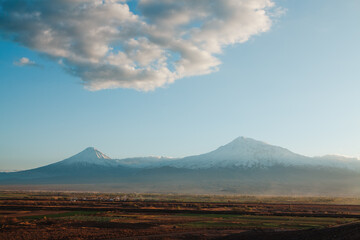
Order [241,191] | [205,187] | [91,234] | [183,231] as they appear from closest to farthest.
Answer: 1. [91,234]
2. [183,231]
3. [241,191]
4. [205,187]

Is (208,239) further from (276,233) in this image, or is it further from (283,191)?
(283,191)

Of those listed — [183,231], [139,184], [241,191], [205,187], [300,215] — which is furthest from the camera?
[139,184]

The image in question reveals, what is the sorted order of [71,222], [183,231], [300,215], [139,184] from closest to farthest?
[183,231] → [71,222] → [300,215] → [139,184]

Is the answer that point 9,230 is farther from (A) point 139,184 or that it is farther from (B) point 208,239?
(A) point 139,184

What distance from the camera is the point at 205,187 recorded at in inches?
7151

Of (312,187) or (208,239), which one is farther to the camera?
(312,187)

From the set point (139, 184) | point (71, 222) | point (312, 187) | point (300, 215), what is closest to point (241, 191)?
point (312, 187)

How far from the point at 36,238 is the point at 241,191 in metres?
144

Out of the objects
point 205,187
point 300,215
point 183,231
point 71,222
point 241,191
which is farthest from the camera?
point 205,187

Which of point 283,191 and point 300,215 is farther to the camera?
point 283,191

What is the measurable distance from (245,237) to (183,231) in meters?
7.43

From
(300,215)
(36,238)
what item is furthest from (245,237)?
(300,215)

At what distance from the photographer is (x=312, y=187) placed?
6845 inches

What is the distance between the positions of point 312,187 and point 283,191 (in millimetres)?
19764
